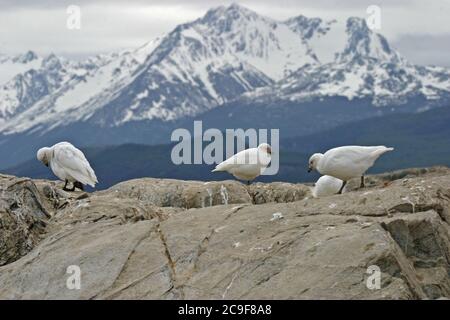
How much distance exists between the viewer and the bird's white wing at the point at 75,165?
34156mm

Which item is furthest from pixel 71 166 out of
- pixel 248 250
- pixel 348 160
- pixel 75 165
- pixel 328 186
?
pixel 248 250

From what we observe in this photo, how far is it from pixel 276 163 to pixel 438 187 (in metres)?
13.0

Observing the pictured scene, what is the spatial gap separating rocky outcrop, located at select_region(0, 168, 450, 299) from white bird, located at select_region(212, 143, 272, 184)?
9010mm

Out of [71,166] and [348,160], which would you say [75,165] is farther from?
[348,160]

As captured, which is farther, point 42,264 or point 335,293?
point 42,264

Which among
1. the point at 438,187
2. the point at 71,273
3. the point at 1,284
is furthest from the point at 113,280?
the point at 438,187

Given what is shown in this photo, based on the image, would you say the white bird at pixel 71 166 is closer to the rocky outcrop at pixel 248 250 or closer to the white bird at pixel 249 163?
the white bird at pixel 249 163

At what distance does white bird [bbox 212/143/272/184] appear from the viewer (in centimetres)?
3603

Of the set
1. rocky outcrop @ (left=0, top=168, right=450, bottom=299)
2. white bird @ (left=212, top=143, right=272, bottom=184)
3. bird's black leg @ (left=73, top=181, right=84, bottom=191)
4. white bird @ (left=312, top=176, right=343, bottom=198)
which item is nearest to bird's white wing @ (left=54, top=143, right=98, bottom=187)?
bird's black leg @ (left=73, top=181, right=84, bottom=191)

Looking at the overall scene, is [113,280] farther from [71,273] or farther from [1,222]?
[1,222]

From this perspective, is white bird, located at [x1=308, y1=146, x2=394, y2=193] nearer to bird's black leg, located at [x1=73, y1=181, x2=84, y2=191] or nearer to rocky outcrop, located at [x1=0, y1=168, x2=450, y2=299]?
rocky outcrop, located at [x1=0, y1=168, x2=450, y2=299]

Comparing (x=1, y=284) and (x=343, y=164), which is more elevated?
(x=343, y=164)
